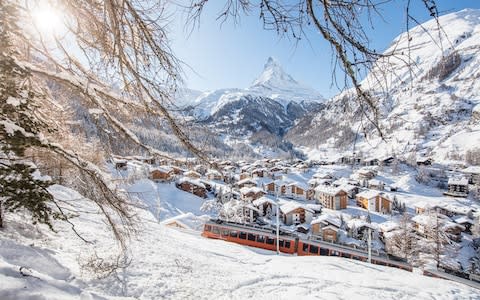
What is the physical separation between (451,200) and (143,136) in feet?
127

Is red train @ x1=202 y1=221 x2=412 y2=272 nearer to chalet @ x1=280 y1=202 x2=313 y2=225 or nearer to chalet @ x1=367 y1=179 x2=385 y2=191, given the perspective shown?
chalet @ x1=280 y1=202 x2=313 y2=225

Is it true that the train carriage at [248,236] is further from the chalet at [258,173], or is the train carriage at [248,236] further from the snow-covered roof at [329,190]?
the chalet at [258,173]

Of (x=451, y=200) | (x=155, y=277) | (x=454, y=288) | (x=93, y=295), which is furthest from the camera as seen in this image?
(x=451, y=200)

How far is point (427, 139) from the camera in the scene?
68.1m

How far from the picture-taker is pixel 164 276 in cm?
456

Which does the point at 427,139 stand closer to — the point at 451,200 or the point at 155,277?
→ the point at 451,200

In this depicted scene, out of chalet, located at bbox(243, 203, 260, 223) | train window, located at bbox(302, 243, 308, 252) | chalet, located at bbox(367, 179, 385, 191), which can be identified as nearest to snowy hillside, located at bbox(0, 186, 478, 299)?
train window, located at bbox(302, 243, 308, 252)

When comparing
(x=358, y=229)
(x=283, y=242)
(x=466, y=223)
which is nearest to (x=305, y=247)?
(x=283, y=242)

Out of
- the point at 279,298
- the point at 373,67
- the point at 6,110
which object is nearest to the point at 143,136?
the point at 6,110

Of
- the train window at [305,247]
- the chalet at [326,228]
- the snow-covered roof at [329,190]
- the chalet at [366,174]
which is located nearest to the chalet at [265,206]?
the chalet at [326,228]

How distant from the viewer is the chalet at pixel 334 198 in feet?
93.7

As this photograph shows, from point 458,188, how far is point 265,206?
90.1 ft

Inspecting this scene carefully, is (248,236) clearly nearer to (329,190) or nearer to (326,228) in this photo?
(326,228)

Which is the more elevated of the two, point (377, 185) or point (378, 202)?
point (377, 185)
